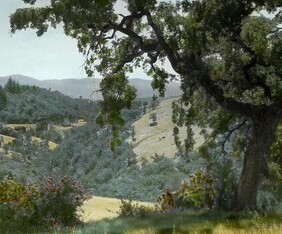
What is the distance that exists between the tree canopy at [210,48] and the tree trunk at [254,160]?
0.06 ft

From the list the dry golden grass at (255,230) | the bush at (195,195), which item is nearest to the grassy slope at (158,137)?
the bush at (195,195)

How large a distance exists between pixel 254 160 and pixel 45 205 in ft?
26.9

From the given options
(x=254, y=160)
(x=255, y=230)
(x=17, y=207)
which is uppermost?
(x=254, y=160)

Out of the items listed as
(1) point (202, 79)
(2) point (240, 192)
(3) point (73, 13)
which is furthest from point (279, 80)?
(3) point (73, 13)

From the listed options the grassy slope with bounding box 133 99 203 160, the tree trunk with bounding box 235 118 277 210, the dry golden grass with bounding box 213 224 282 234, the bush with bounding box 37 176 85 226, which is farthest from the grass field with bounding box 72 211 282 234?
the grassy slope with bounding box 133 99 203 160

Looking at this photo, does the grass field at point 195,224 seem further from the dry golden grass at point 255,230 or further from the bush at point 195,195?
the bush at point 195,195

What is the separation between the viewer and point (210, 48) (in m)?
19.0

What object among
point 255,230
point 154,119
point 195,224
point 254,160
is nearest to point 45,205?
point 195,224

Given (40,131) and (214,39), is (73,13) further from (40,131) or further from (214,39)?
(40,131)

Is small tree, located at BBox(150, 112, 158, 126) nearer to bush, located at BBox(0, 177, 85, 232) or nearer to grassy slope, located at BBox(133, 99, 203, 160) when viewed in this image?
grassy slope, located at BBox(133, 99, 203, 160)

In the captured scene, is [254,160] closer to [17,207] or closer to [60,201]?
[60,201]

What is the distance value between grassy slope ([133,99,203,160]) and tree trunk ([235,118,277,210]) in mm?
47639

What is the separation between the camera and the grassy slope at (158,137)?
84.5m

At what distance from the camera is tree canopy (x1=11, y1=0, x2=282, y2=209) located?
16.7 metres
